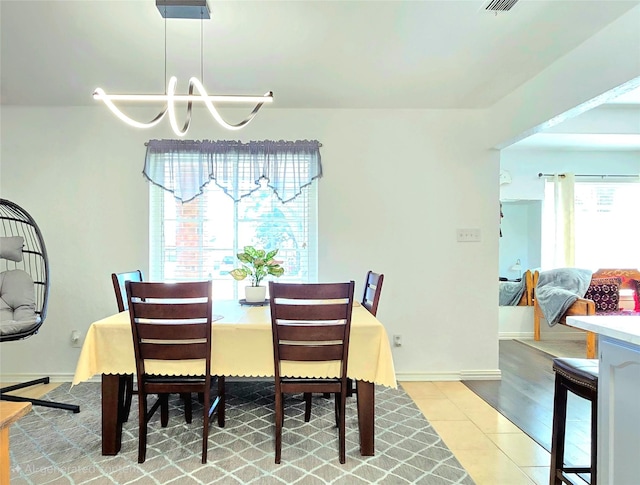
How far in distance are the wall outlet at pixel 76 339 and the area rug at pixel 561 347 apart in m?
4.66

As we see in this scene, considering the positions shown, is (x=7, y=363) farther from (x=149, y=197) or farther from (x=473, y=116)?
(x=473, y=116)

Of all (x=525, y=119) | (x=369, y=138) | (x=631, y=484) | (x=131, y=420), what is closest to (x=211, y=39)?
(x=369, y=138)

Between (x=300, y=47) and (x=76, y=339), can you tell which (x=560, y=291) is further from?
(x=76, y=339)

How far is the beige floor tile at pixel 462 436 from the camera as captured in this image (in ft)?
7.39

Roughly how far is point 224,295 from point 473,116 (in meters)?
2.77

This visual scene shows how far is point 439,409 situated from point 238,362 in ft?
5.19

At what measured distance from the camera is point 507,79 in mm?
A: 2844

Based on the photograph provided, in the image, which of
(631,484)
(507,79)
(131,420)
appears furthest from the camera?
(507,79)

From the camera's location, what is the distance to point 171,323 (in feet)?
6.70

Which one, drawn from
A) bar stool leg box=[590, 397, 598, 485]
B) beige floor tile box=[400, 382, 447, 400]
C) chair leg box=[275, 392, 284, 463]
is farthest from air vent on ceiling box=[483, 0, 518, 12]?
beige floor tile box=[400, 382, 447, 400]

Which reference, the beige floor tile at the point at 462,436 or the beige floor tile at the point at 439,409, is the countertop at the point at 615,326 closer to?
the beige floor tile at the point at 462,436

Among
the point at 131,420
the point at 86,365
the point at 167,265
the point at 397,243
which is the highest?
the point at 397,243

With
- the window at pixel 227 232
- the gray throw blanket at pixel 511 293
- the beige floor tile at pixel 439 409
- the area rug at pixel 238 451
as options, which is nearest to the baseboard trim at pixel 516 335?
the gray throw blanket at pixel 511 293

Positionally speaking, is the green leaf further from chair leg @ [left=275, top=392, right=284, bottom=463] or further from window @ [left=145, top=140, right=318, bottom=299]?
chair leg @ [left=275, top=392, right=284, bottom=463]
